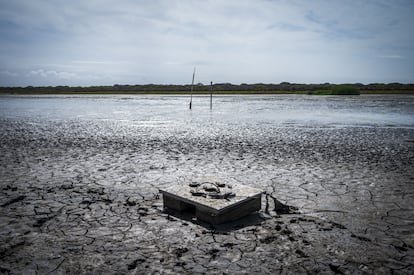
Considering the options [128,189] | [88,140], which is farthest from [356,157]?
[88,140]

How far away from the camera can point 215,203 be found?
149 inches

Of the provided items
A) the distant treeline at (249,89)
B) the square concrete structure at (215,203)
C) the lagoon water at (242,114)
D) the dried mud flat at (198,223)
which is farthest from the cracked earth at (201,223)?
the distant treeline at (249,89)

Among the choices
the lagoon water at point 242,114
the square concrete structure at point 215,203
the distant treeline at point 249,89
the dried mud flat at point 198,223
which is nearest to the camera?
the dried mud flat at point 198,223

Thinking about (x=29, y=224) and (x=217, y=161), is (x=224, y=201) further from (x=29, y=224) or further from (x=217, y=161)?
(x=217, y=161)

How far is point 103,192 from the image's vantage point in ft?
16.7

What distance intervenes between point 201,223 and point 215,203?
0.36 metres

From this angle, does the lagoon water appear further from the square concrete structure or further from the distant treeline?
the distant treeline

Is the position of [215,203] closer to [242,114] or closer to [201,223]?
[201,223]

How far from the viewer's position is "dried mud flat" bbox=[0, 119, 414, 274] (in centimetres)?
302

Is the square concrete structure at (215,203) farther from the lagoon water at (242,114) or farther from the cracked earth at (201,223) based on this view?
the lagoon water at (242,114)

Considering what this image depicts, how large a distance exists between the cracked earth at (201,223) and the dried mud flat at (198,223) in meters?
0.02

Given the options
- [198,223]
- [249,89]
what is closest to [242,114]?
[198,223]

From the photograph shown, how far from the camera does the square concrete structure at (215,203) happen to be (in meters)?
3.74

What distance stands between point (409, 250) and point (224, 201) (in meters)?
2.10
